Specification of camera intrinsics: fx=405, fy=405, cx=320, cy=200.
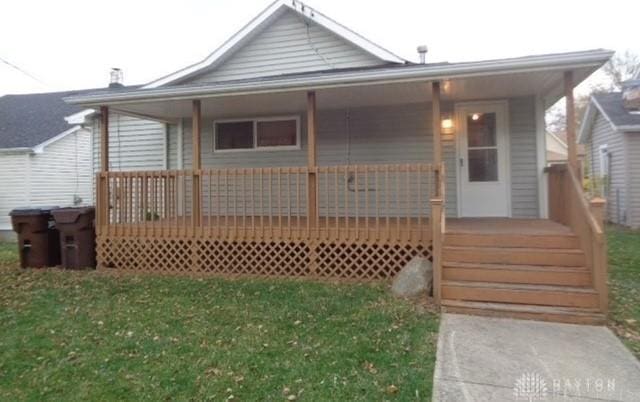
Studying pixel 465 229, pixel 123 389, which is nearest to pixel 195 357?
pixel 123 389

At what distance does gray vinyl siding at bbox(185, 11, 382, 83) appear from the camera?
8484mm

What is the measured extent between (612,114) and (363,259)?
11571 millimetres

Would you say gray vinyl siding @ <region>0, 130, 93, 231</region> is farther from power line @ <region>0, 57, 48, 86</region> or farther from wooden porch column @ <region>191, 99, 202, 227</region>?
wooden porch column @ <region>191, 99, 202, 227</region>

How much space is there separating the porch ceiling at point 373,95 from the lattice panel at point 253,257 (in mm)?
2413

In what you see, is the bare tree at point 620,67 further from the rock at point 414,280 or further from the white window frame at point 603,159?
the rock at point 414,280

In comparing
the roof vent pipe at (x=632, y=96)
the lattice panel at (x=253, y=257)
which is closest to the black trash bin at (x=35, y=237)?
the lattice panel at (x=253, y=257)

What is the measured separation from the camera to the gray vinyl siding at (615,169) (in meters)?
12.7

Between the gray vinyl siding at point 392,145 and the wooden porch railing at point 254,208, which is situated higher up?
the gray vinyl siding at point 392,145

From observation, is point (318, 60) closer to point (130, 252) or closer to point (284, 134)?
point (284, 134)

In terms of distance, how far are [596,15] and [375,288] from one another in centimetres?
2017

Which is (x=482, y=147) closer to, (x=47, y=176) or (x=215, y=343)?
(x=215, y=343)

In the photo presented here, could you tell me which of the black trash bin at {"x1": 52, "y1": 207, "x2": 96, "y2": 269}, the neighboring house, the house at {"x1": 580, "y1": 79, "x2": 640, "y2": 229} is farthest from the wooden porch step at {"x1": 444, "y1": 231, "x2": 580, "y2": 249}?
the neighboring house

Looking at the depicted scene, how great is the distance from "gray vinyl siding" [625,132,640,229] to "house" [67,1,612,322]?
23.8ft

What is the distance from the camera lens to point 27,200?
12.8m
